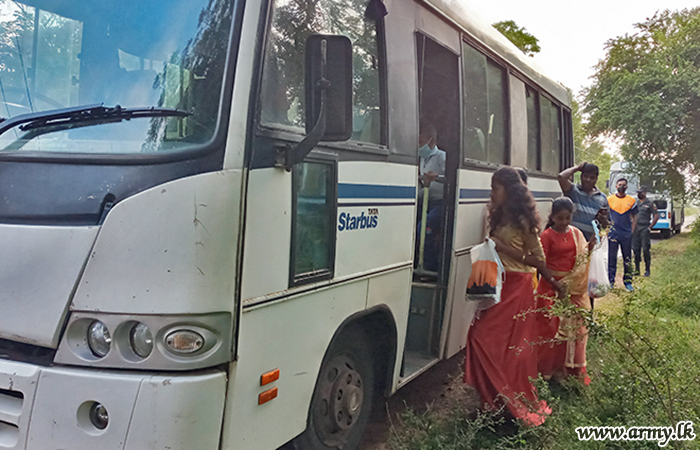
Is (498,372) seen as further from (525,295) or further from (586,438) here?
(586,438)

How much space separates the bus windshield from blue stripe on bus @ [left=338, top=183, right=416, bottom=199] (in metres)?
0.94

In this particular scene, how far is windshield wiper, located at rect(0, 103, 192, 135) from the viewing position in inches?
94.6

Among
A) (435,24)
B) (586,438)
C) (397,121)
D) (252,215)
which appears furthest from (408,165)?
(586,438)

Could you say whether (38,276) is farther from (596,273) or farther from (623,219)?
(623,219)

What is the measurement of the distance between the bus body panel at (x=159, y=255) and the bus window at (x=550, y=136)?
5.72 meters

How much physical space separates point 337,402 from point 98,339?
1.48 meters

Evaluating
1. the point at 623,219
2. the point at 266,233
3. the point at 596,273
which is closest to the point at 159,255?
the point at 266,233

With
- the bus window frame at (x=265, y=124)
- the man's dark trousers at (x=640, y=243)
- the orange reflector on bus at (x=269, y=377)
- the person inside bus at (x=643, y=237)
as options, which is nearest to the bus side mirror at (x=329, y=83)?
the bus window frame at (x=265, y=124)

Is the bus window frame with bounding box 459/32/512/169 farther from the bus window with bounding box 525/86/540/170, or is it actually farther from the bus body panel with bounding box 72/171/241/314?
the bus body panel with bounding box 72/171/241/314

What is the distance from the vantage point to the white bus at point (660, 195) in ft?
63.2

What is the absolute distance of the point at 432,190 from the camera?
5.09 m

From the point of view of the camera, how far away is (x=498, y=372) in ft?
13.8

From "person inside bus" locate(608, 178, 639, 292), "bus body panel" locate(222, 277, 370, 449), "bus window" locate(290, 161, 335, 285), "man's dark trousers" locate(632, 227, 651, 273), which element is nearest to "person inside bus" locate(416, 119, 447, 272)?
"bus body panel" locate(222, 277, 370, 449)

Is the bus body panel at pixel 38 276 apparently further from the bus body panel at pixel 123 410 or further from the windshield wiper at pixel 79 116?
the windshield wiper at pixel 79 116
